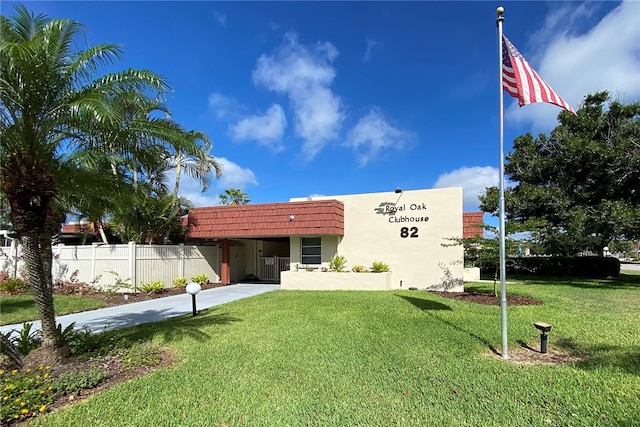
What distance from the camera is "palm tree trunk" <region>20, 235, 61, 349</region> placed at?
5.33m

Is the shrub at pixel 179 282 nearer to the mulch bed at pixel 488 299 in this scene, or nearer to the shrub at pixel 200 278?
the shrub at pixel 200 278

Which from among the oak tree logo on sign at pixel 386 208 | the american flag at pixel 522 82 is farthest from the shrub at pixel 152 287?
the american flag at pixel 522 82

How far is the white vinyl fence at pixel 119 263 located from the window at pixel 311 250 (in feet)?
17.9

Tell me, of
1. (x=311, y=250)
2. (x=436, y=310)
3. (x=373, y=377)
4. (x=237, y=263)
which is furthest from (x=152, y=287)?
(x=373, y=377)

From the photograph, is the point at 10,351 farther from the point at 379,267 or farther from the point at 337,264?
the point at 379,267

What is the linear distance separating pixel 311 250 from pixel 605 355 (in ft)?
39.3

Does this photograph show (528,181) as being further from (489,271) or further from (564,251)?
(489,271)

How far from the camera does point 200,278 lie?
1630 cm

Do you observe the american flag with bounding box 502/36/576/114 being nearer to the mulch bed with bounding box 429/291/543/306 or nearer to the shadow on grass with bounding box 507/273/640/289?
the mulch bed with bounding box 429/291/543/306

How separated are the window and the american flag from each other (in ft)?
37.9

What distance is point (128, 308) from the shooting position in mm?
11102

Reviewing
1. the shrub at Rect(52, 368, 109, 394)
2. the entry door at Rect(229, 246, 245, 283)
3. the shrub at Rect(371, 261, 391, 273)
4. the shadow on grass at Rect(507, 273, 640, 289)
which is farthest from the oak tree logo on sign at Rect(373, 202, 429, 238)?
the shrub at Rect(52, 368, 109, 394)

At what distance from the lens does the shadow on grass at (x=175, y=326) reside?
714cm

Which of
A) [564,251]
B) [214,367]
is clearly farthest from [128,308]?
[564,251]
